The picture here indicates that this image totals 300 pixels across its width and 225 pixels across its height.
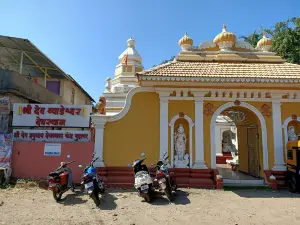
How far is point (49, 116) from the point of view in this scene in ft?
27.7

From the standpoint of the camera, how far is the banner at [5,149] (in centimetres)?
793

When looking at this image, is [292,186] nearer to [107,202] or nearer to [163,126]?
[163,126]

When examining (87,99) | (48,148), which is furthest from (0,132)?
(87,99)

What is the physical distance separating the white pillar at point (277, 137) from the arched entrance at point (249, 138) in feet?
1.01

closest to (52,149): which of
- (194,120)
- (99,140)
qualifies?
(99,140)

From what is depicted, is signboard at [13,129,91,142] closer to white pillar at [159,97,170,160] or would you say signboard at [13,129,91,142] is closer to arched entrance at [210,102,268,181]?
white pillar at [159,97,170,160]

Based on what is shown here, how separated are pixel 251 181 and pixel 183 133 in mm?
2829

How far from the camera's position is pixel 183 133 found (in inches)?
324

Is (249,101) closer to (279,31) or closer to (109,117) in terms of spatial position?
(109,117)

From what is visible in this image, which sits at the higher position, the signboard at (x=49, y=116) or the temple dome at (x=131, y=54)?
the temple dome at (x=131, y=54)

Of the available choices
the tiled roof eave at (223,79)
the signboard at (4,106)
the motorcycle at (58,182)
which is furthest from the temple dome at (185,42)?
the signboard at (4,106)

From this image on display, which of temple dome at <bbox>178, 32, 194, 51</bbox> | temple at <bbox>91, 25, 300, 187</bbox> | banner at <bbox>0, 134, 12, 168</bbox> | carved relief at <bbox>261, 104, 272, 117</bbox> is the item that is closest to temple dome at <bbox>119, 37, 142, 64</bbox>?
temple dome at <bbox>178, 32, 194, 51</bbox>

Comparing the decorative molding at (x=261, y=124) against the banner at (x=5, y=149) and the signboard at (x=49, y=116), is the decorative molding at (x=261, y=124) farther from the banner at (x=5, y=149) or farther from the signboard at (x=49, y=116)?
the banner at (x=5, y=149)

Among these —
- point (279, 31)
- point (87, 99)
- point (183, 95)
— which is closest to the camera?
point (183, 95)
